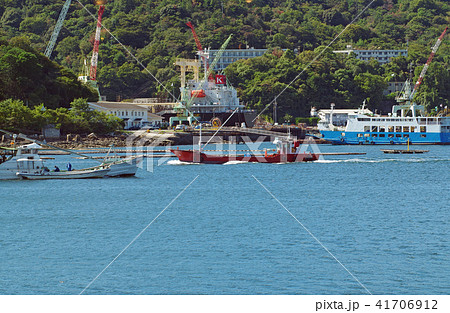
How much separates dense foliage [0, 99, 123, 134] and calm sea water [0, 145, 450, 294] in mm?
34908

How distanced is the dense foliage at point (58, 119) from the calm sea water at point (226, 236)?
34908 millimetres

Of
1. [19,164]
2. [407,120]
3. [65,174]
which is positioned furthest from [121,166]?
[407,120]

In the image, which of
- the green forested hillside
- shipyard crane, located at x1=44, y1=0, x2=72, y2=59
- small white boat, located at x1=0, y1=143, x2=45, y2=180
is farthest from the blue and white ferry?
shipyard crane, located at x1=44, y1=0, x2=72, y2=59

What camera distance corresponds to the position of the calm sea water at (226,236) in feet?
80.6

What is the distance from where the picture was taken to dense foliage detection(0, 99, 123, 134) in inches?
3391

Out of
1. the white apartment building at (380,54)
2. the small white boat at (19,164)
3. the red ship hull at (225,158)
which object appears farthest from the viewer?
the white apartment building at (380,54)

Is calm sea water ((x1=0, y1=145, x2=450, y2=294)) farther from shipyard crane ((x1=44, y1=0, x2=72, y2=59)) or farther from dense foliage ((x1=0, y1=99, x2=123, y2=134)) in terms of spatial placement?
shipyard crane ((x1=44, y1=0, x2=72, y2=59))

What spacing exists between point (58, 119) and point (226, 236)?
63193mm

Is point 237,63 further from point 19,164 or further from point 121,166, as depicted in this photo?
point 19,164

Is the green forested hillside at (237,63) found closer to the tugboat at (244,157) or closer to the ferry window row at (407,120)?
the ferry window row at (407,120)

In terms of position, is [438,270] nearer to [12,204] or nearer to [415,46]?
[12,204]

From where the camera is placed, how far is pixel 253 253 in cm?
2855

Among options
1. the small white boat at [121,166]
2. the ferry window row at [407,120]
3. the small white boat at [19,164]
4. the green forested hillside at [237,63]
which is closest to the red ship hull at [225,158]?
the small white boat at [121,166]

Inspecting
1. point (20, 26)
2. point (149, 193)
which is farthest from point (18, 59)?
point (20, 26)
